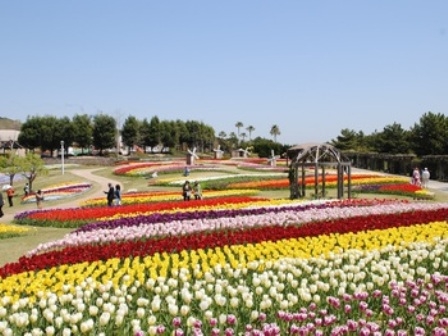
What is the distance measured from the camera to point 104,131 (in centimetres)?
9269

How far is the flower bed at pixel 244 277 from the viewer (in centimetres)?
606

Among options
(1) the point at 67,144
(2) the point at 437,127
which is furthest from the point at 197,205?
(1) the point at 67,144

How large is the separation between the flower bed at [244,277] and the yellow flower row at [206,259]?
1.4 inches

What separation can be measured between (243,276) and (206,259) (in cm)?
142

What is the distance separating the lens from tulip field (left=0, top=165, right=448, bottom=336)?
606 centimetres

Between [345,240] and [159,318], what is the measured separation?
553 centimetres

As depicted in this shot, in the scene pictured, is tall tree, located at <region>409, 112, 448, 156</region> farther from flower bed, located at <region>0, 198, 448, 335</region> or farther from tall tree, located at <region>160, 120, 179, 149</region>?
tall tree, located at <region>160, 120, 179, 149</region>

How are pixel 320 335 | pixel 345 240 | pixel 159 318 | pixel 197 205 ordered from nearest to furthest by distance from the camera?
pixel 320 335 < pixel 159 318 < pixel 345 240 < pixel 197 205

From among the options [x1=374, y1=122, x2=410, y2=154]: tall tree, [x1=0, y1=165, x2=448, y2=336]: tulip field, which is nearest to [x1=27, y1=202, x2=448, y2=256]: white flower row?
[x1=0, y1=165, x2=448, y2=336]: tulip field

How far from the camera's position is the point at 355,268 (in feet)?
26.0

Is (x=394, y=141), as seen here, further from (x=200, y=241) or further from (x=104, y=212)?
(x=200, y=241)

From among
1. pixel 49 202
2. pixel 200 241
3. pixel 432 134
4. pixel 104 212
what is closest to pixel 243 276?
pixel 200 241

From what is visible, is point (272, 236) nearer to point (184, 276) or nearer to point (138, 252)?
point (138, 252)

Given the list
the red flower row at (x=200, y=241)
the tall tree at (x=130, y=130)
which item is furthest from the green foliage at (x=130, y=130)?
the red flower row at (x=200, y=241)
